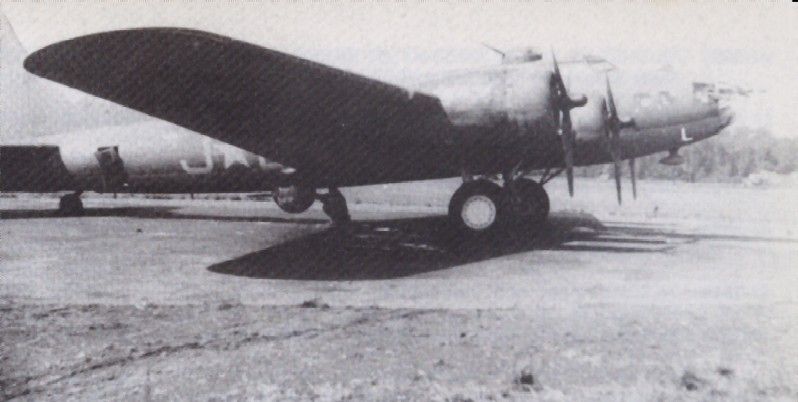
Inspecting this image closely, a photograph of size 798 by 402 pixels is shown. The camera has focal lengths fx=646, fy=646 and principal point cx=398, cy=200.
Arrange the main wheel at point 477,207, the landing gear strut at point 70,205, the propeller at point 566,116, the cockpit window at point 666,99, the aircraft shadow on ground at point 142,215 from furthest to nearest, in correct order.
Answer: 1. the landing gear strut at point 70,205
2. the aircraft shadow on ground at point 142,215
3. the cockpit window at point 666,99
4. the main wheel at point 477,207
5. the propeller at point 566,116

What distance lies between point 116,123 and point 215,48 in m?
8.29

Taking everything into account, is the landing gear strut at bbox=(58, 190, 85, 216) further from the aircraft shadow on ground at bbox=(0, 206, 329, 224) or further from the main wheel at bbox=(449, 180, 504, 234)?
the main wheel at bbox=(449, 180, 504, 234)

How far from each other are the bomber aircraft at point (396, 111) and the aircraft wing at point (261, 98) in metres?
0.02

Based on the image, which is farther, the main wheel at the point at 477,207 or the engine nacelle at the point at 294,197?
the engine nacelle at the point at 294,197

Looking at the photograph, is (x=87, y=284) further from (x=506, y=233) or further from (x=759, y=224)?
(x=759, y=224)

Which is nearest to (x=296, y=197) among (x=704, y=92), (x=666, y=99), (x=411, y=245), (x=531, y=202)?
(x=411, y=245)

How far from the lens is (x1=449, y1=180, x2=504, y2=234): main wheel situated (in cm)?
948

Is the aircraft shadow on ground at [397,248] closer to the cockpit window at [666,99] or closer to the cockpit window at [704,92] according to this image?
the cockpit window at [666,99]

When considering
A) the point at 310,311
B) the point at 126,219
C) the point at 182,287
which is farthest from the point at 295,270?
the point at 126,219

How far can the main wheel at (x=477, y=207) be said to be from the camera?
948 centimetres

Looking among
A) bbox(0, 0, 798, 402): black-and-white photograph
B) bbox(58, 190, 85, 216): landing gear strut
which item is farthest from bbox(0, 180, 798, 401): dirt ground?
bbox(58, 190, 85, 216): landing gear strut

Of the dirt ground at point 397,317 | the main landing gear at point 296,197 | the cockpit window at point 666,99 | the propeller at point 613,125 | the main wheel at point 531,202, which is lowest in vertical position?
the dirt ground at point 397,317

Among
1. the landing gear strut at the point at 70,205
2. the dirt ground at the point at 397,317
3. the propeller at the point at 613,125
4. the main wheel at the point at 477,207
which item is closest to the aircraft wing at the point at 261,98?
the main wheel at the point at 477,207

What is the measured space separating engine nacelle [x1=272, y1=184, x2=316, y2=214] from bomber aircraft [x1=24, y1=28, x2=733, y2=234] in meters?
0.02
